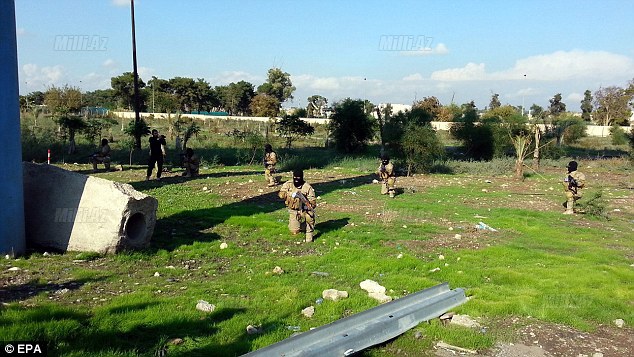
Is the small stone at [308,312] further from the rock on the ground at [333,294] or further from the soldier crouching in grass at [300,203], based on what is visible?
the soldier crouching in grass at [300,203]

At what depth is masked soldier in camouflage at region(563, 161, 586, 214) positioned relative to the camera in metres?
12.7

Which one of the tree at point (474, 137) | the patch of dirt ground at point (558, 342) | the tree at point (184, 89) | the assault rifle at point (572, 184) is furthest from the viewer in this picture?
the tree at point (184, 89)

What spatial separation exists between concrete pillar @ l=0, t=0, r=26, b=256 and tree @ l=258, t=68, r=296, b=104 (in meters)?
65.0

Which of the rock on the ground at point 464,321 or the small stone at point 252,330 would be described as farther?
the rock on the ground at point 464,321

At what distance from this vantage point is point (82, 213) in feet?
26.3

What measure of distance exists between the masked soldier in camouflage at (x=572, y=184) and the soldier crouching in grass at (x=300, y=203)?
7138 mm

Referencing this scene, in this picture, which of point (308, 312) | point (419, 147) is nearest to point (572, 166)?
point (419, 147)

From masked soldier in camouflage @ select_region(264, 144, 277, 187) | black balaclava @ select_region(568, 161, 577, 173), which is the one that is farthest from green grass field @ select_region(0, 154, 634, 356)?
masked soldier in camouflage @ select_region(264, 144, 277, 187)

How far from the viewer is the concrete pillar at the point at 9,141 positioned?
24.4 ft

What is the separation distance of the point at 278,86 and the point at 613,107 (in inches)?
1731

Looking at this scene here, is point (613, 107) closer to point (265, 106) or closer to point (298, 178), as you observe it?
point (265, 106)

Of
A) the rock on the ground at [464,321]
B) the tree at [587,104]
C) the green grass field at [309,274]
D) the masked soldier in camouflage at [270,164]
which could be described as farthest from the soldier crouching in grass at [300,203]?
the tree at [587,104]

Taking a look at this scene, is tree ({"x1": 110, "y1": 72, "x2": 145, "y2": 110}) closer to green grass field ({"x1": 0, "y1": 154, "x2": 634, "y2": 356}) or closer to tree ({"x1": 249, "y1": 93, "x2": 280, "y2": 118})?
tree ({"x1": 249, "y1": 93, "x2": 280, "y2": 118})

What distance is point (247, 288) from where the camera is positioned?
668 centimetres
